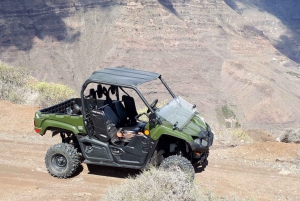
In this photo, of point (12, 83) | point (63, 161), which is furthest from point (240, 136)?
point (12, 83)

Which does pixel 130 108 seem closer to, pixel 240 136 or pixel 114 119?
pixel 114 119

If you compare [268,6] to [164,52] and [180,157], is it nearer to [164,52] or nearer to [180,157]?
[164,52]

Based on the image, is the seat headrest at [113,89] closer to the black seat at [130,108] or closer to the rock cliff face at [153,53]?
the black seat at [130,108]

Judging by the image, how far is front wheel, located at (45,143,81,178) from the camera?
806 cm

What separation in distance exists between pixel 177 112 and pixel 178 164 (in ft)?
4.03

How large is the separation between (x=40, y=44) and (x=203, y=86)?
1009 inches

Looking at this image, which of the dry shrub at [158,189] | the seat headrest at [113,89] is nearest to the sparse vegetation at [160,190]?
the dry shrub at [158,189]

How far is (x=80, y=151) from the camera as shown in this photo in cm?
857

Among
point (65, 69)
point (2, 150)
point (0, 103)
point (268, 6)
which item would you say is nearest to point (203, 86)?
point (65, 69)

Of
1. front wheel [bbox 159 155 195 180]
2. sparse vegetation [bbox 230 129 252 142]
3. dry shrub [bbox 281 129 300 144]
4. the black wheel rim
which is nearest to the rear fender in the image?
the black wheel rim

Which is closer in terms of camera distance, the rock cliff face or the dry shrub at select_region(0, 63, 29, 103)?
the dry shrub at select_region(0, 63, 29, 103)

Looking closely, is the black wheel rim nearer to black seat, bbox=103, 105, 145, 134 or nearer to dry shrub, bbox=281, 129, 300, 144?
black seat, bbox=103, 105, 145, 134

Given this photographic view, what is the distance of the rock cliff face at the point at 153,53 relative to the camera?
55.8m

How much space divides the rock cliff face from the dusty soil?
39675 mm
